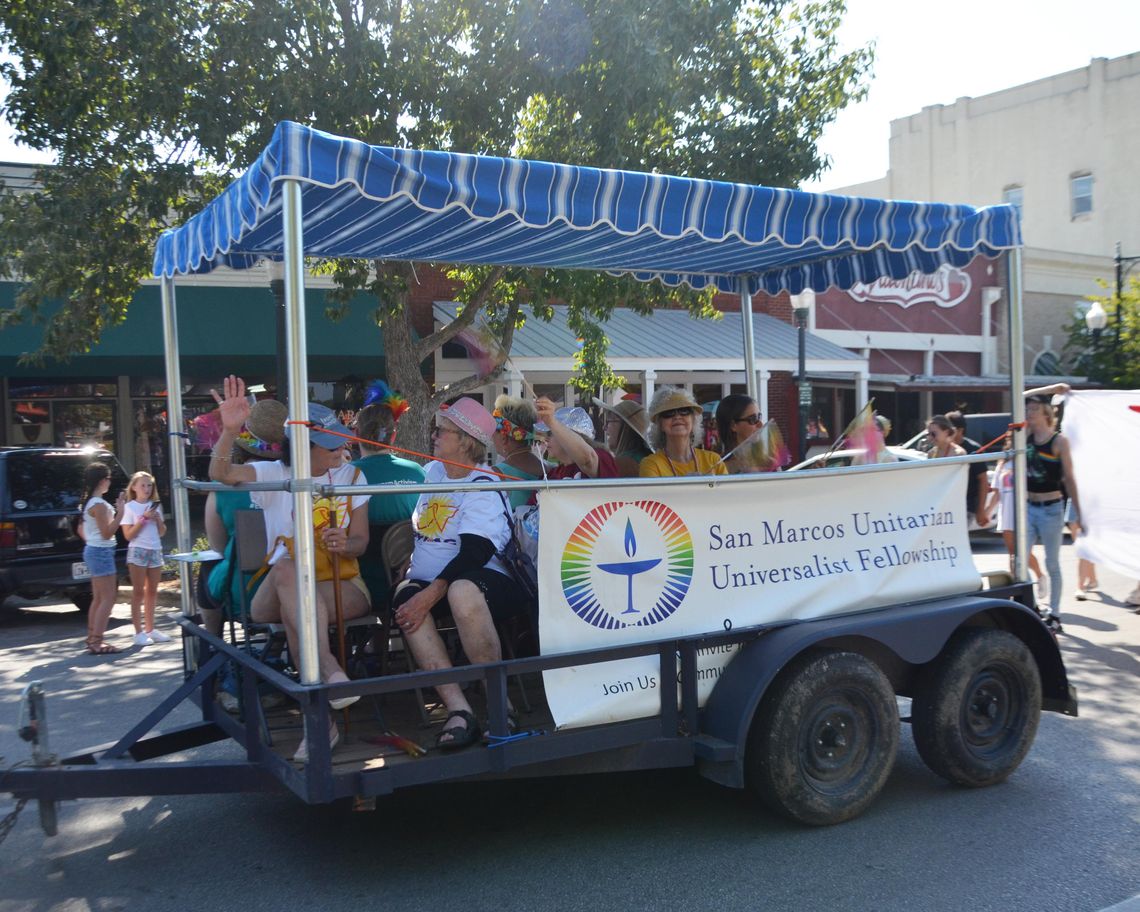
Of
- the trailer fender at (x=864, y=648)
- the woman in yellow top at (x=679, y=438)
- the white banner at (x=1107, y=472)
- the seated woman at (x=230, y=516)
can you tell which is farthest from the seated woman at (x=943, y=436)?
the seated woman at (x=230, y=516)

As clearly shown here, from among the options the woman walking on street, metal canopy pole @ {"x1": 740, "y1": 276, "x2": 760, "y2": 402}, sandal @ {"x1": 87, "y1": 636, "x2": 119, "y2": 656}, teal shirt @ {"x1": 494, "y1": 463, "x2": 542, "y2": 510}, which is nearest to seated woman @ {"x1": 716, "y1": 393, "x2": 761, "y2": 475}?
metal canopy pole @ {"x1": 740, "y1": 276, "x2": 760, "y2": 402}

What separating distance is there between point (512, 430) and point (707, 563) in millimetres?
1276

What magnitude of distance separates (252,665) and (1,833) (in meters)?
1.16

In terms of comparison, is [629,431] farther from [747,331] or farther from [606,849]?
[606,849]

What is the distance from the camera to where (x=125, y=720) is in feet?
21.7

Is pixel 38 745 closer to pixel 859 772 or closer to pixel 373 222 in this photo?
pixel 373 222

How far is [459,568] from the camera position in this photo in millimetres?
4387

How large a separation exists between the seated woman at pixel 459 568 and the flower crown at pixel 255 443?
89cm

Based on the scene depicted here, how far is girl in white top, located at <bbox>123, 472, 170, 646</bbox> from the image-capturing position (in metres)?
8.96

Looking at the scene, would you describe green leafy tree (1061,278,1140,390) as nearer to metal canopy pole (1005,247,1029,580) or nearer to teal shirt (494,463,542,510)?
metal canopy pole (1005,247,1029,580)

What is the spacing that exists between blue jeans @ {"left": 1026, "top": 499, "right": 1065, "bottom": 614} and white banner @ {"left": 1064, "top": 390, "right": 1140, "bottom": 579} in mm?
469

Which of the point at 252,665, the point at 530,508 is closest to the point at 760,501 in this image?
the point at 530,508

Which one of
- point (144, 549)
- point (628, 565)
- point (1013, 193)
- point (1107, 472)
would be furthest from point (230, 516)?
point (1013, 193)

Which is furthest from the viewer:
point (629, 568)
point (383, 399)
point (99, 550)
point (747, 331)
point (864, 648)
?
point (99, 550)
